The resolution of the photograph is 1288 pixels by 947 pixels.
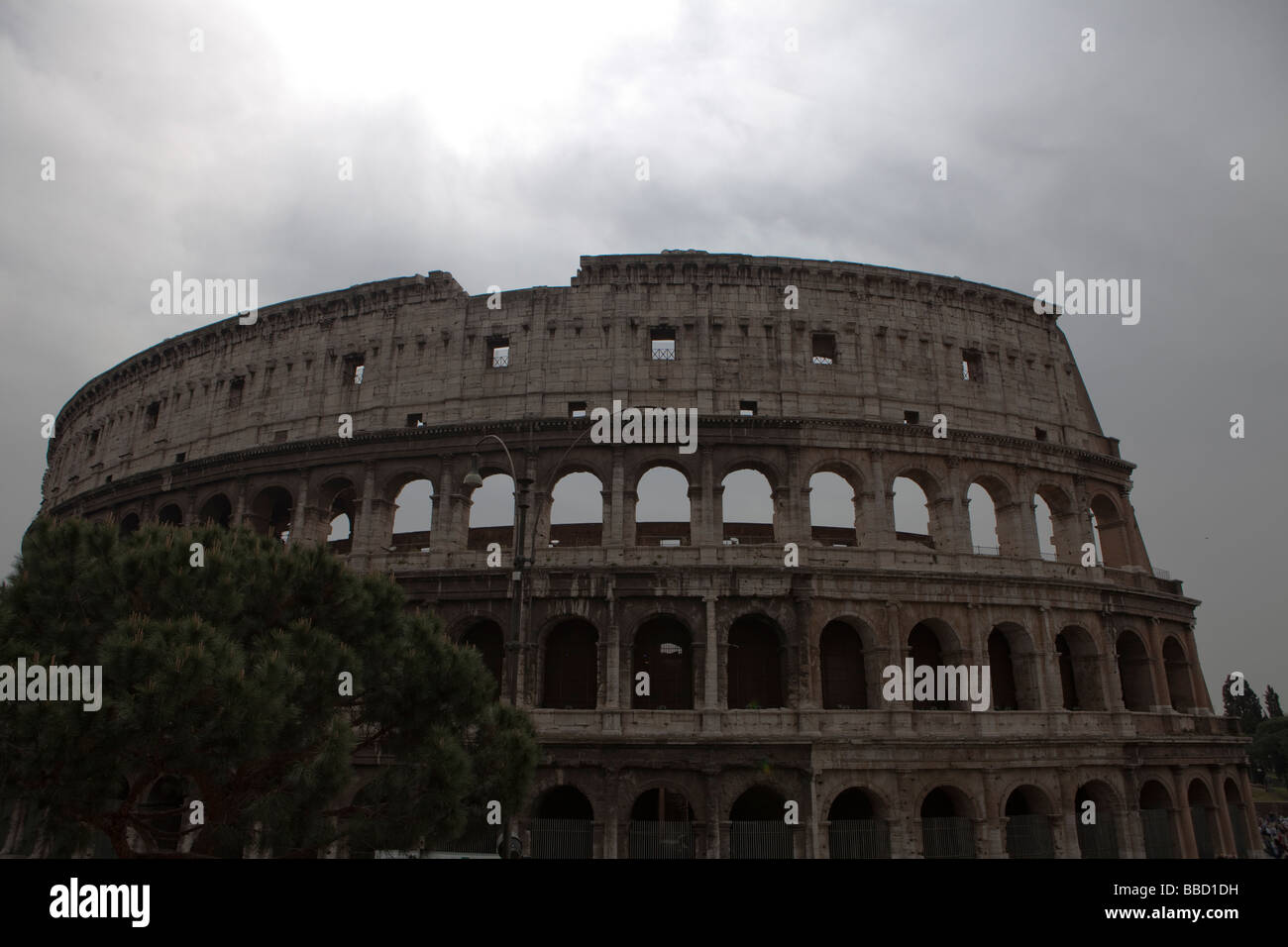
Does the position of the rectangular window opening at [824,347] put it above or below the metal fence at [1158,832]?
above

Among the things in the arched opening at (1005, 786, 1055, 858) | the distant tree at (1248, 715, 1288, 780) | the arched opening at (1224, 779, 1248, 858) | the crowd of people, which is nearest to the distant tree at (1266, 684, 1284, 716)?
the distant tree at (1248, 715, 1288, 780)

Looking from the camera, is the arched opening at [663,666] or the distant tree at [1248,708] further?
the distant tree at [1248,708]

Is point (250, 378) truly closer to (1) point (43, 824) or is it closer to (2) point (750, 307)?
(2) point (750, 307)

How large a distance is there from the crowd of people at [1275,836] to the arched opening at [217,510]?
38924 millimetres

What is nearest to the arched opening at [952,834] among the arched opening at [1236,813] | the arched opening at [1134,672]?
the arched opening at [1134,672]

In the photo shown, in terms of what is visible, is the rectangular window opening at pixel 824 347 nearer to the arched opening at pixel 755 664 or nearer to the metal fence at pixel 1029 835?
the arched opening at pixel 755 664

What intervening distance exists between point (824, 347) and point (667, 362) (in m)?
5.60

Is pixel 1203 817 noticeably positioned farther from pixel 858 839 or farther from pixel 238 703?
pixel 238 703

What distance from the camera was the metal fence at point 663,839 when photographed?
21.7 m

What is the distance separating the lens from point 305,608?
12.9m

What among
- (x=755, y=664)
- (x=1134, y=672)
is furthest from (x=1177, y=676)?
(x=755, y=664)

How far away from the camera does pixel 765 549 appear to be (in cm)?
2381

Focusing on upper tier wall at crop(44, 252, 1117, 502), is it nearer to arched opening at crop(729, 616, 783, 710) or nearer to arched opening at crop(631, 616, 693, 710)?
arched opening at crop(729, 616, 783, 710)
